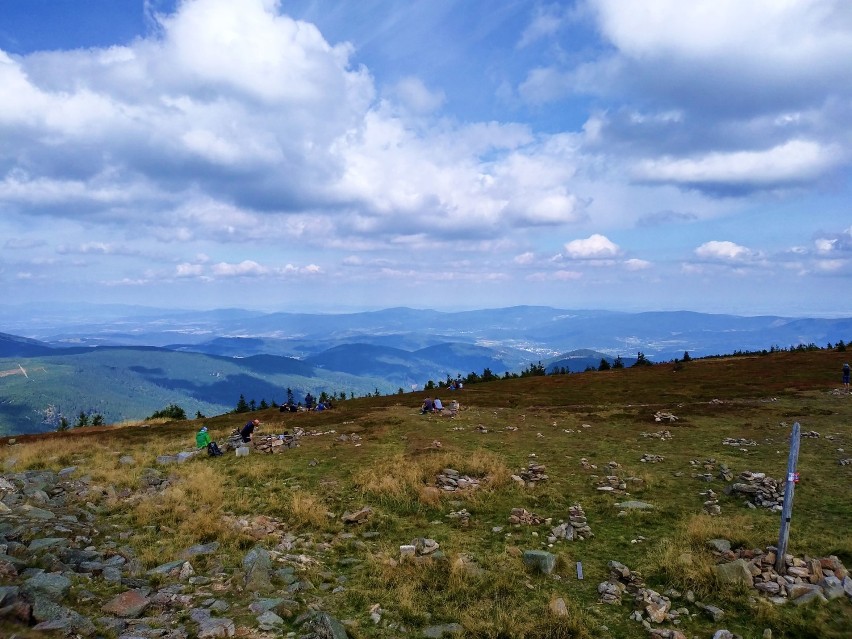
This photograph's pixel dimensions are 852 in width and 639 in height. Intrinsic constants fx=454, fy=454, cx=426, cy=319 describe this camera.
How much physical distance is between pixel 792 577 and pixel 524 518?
7235mm

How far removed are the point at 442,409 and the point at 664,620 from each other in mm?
31961

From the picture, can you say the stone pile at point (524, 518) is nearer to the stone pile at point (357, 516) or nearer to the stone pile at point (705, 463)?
the stone pile at point (357, 516)

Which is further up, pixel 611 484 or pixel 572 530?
pixel 572 530

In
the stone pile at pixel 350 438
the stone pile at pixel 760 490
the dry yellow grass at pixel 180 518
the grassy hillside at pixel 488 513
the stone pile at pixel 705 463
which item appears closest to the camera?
the grassy hillside at pixel 488 513

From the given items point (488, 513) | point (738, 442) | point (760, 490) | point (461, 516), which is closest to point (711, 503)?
point (760, 490)

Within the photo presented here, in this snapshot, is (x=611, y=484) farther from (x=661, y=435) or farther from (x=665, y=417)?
(x=665, y=417)

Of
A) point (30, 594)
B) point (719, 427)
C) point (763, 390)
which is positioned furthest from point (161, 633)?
point (763, 390)

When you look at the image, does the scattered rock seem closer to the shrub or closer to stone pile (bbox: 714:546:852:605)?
stone pile (bbox: 714:546:852:605)

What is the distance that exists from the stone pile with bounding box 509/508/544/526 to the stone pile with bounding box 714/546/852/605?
5446 millimetres

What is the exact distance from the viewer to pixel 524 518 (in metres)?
15.5

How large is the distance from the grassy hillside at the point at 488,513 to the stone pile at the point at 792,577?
0.93 feet

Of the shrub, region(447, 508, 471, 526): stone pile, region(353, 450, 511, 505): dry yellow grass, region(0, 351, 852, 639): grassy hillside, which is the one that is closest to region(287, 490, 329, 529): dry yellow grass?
region(0, 351, 852, 639): grassy hillside

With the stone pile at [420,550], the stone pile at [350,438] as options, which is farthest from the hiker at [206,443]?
the stone pile at [420,550]

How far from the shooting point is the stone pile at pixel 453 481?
62.7 ft
